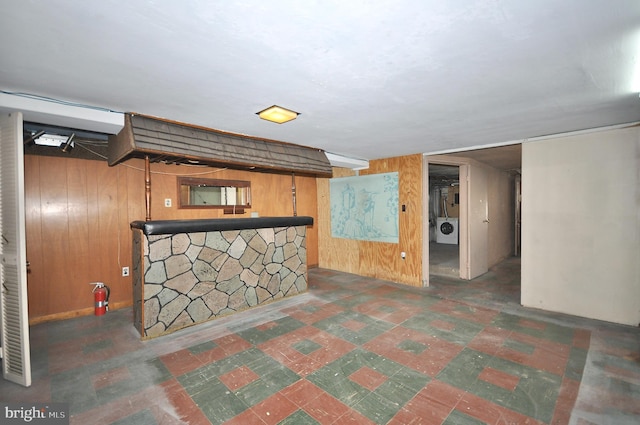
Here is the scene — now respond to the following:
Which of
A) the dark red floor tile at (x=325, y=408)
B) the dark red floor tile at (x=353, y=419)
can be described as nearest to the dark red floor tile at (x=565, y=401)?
the dark red floor tile at (x=353, y=419)

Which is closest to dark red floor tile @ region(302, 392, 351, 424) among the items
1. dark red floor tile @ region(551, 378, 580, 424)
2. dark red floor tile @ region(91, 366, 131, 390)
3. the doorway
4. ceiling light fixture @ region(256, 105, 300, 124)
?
dark red floor tile @ region(551, 378, 580, 424)

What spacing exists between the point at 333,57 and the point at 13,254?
2974 millimetres

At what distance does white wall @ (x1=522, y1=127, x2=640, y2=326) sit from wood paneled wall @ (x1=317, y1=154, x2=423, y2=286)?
156cm

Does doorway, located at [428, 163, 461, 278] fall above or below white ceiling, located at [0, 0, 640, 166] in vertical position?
below

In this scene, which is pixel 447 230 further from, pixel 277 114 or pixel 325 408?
pixel 325 408

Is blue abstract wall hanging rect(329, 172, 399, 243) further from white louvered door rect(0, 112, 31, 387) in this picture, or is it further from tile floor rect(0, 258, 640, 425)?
white louvered door rect(0, 112, 31, 387)

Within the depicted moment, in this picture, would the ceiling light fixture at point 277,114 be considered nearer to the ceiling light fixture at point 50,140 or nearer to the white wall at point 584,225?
the ceiling light fixture at point 50,140

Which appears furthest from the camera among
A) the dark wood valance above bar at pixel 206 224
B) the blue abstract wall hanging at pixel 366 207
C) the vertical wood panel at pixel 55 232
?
the blue abstract wall hanging at pixel 366 207

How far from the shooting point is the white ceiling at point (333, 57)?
133 cm

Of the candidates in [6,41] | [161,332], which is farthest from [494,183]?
[6,41]

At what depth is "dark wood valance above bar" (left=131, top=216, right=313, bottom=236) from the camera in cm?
Result: 303

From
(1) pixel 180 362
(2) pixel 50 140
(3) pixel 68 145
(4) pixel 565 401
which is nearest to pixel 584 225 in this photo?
(4) pixel 565 401

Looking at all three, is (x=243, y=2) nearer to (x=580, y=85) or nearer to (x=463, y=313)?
(x=580, y=85)

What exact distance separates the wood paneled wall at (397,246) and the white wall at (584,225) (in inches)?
61.3
